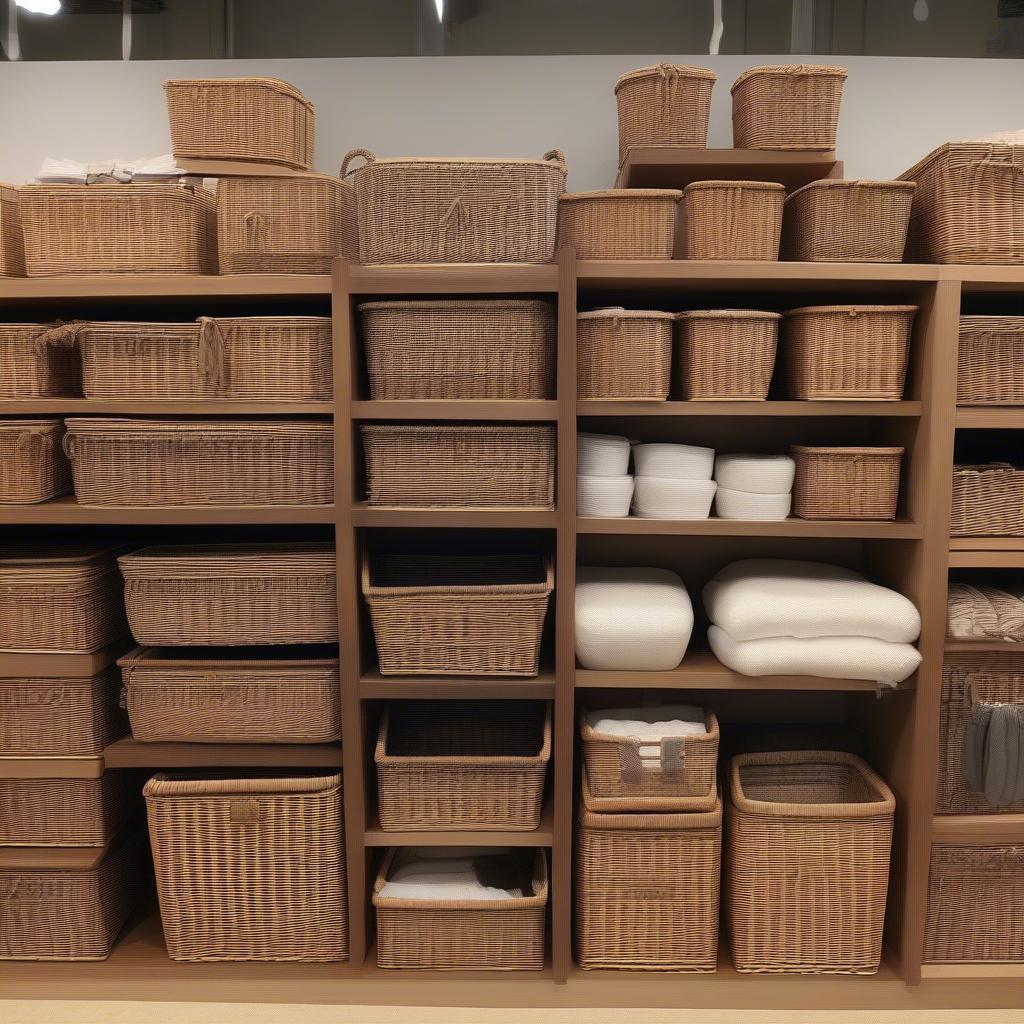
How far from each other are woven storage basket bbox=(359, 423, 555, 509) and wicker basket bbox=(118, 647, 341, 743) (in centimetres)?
55

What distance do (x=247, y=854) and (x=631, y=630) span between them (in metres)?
1.22

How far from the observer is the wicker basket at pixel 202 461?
2.46 m

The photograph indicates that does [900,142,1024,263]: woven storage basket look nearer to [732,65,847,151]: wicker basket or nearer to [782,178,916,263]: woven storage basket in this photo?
[782,178,916,263]: woven storage basket

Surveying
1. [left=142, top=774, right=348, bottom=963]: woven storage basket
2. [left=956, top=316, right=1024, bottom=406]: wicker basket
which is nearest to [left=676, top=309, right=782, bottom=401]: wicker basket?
[left=956, top=316, right=1024, bottom=406]: wicker basket

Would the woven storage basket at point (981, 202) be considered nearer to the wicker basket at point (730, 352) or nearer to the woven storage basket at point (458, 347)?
the wicker basket at point (730, 352)

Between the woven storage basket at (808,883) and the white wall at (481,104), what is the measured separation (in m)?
1.96

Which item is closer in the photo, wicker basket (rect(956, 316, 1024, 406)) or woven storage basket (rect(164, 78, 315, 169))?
wicker basket (rect(956, 316, 1024, 406))

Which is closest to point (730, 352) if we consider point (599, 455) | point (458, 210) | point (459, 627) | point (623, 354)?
point (623, 354)

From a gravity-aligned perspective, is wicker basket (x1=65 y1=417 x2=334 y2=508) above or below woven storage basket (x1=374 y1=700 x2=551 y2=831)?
above

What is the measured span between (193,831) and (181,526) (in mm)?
1006

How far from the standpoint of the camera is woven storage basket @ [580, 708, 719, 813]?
8.09 ft

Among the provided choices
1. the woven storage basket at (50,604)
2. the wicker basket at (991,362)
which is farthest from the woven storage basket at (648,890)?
the woven storage basket at (50,604)

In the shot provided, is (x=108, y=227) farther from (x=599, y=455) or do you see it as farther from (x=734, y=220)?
(x=734, y=220)

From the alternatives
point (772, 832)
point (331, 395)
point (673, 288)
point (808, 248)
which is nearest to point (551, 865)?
point (772, 832)
